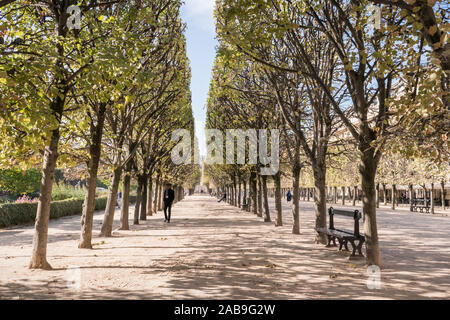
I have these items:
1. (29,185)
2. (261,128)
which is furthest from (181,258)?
(29,185)

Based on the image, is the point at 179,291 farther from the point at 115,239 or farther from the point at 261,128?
the point at 261,128

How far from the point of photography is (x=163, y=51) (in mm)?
13445

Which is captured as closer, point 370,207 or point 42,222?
point 42,222

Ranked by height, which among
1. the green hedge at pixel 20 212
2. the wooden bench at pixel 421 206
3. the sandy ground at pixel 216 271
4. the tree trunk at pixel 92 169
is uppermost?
the tree trunk at pixel 92 169

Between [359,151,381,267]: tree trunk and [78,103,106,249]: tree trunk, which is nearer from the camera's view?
[359,151,381,267]: tree trunk

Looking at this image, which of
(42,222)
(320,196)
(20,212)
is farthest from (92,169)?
(20,212)

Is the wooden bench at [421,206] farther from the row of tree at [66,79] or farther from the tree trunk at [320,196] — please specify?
the row of tree at [66,79]

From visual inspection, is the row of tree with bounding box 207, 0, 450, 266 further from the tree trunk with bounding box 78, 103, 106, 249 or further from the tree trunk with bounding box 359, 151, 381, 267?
the tree trunk with bounding box 78, 103, 106, 249

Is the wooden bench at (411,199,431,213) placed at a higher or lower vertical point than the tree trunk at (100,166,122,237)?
lower

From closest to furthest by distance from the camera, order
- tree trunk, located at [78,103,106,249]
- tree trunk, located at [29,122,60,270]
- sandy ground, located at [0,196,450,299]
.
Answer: sandy ground, located at [0,196,450,299]
tree trunk, located at [29,122,60,270]
tree trunk, located at [78,103,106,249]

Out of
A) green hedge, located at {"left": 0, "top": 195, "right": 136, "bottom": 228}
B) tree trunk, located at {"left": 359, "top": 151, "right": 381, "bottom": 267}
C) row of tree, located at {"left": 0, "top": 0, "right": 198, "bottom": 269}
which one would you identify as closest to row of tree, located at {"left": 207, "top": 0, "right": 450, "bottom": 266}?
tree trunk, located at {"left": 359, "top": 151, "right": 381, "bottom": 267}

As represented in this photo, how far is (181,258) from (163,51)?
8.51 meters

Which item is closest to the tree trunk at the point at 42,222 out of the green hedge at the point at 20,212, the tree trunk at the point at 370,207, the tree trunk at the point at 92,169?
the tree trunk at the point at 92,169

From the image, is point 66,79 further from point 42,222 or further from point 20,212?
point 20,212
